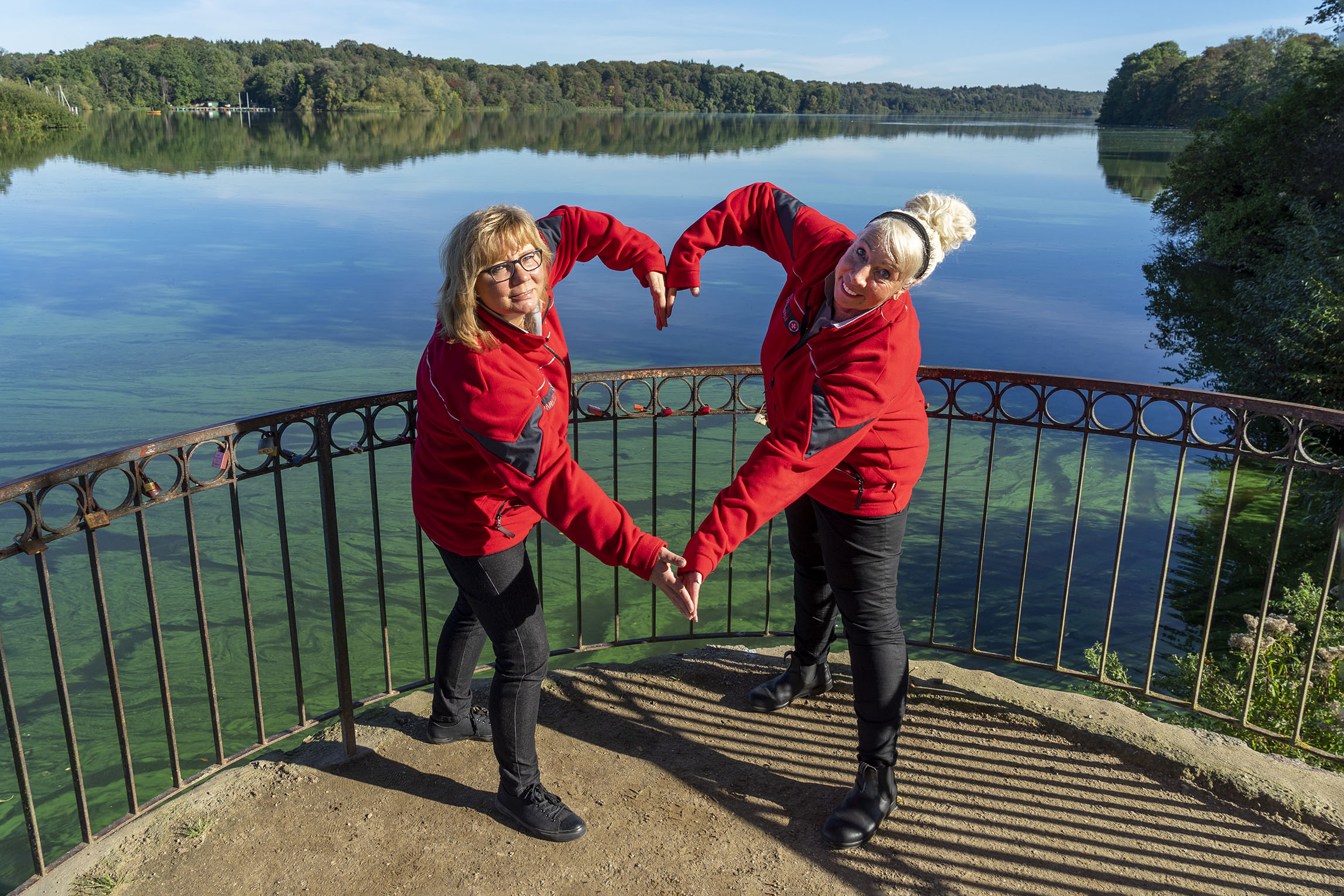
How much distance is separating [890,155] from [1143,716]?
69116 millimetres

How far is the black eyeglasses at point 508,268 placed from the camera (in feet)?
7.23

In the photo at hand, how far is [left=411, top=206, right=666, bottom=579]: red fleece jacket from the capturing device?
2.15m

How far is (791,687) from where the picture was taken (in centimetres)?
335

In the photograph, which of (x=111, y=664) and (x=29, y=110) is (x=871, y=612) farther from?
(x=29, y=110)

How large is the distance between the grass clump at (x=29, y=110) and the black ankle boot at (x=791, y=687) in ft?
251

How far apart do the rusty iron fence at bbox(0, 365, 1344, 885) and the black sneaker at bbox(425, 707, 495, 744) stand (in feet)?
0.87

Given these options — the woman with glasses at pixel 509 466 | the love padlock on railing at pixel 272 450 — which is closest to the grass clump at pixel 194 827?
the woman with glasses at pixel 509 466

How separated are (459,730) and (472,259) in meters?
1.66

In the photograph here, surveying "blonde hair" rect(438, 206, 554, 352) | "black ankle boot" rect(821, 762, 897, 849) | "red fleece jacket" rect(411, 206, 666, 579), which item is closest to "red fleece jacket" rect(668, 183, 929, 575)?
"red fleece jacket" rect(411, 206, 666, 579)

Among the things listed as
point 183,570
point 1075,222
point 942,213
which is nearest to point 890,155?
point 1075,222

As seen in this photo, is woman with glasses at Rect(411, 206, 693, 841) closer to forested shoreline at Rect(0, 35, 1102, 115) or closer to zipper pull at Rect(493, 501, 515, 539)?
zipper pull at Rect(493, 501, 515, 539)

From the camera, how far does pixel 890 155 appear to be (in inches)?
2645

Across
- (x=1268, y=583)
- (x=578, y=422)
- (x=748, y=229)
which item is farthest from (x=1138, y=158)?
(x=578, y=422)

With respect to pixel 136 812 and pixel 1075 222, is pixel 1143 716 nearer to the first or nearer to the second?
pixel 136 812
